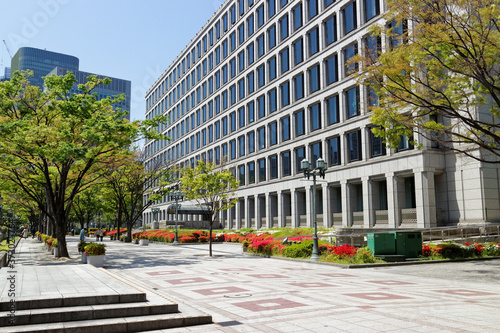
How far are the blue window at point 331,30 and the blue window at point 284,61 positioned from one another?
7827 mm

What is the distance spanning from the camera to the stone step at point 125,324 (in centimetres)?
781

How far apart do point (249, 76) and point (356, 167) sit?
90.6 feet

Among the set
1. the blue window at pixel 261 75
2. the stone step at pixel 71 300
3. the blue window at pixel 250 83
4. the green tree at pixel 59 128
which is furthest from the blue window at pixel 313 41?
the stone step at pixel 71 300

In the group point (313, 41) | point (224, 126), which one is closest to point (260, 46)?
point (313, 41)

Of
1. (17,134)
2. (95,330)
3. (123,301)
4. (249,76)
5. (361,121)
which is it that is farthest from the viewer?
(249,76)

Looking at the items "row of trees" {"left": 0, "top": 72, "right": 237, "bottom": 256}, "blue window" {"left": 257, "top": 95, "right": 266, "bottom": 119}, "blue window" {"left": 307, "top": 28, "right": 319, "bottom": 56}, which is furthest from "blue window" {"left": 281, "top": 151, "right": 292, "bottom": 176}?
"row of trees" {"left": 0, "top": 72, "right": 237, "bottom": 256}

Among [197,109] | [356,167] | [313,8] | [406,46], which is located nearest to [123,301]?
[406,46]

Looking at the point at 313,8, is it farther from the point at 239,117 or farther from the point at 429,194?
the point at 429,194

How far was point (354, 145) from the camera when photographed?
41031 millimetres

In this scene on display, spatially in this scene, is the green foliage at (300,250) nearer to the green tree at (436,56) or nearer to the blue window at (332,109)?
the green tree at (436,56)

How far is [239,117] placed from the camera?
64.6m

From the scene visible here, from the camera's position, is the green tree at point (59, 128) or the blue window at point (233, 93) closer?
the green tree at point (59, 128)

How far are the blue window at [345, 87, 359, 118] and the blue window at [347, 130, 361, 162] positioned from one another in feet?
6.24

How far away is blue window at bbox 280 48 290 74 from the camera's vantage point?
52.5 metres
